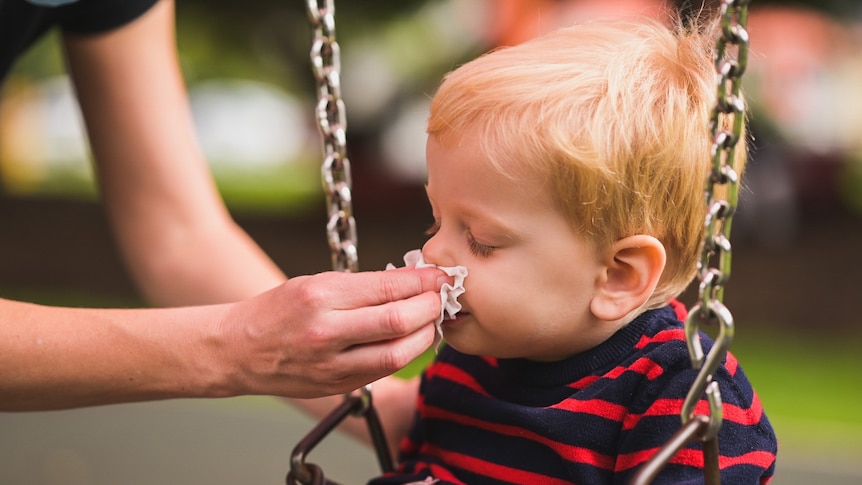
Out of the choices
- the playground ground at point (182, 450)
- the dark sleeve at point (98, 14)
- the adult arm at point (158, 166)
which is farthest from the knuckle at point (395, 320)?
the playground ground at point (182, 450)

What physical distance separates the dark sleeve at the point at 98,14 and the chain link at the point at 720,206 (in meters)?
1.10

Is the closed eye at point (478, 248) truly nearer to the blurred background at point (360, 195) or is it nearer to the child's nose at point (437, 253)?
the child's nose at point (437, 253)

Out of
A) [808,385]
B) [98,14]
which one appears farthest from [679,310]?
[808,385]

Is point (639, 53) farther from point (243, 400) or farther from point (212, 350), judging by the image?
point (243, 400)

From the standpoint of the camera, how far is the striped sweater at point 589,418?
129 cm

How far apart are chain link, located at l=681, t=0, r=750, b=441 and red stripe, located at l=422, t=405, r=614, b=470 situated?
0.22 meters

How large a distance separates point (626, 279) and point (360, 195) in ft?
21.8

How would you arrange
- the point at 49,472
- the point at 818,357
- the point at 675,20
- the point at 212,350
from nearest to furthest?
the point at 212,350 → the point at 675,20 → the point at 49,472 → the point at 818,357

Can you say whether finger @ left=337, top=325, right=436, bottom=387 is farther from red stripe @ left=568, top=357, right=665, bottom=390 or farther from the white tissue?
red stripe @ left=568, top=357, right=665, bottom=390

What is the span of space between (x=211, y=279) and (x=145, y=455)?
8.75 ft

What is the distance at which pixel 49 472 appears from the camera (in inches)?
162

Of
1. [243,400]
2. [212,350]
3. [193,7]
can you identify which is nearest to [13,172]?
[193,7]

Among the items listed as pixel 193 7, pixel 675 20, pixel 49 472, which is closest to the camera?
pixel 675 20

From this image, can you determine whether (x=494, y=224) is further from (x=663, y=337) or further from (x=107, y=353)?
(x=107, y=353)
